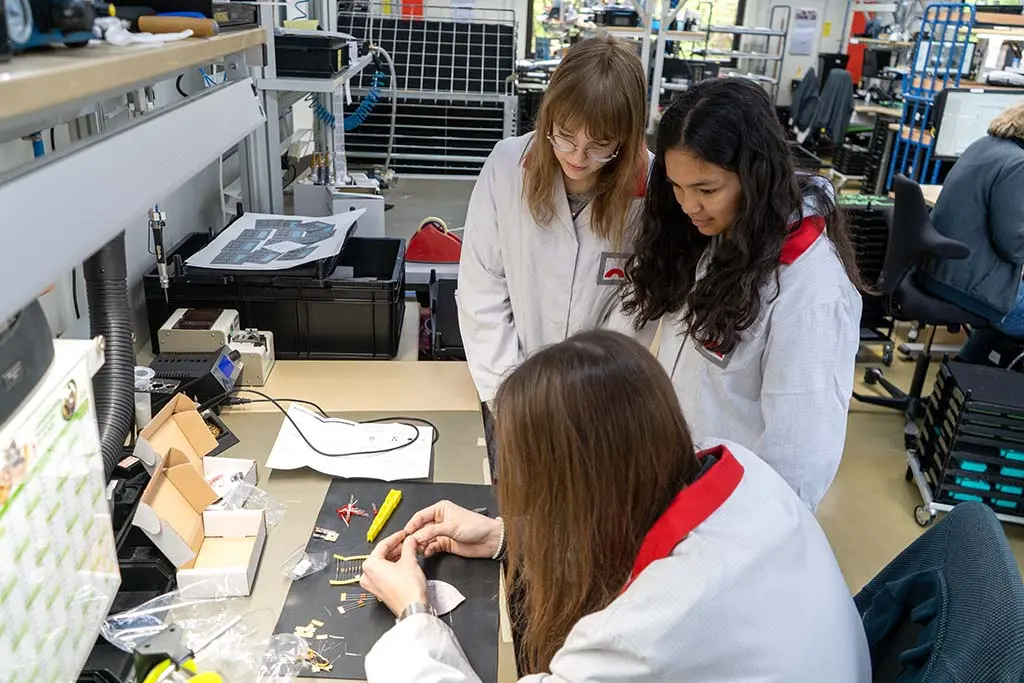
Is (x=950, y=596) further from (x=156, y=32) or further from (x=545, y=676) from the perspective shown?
(x=156, y=32)

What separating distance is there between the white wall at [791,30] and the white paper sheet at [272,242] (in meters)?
7.55

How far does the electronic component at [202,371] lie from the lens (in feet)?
4.84

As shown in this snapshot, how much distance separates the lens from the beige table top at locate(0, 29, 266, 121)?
452mm

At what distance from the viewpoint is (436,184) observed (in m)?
3.58

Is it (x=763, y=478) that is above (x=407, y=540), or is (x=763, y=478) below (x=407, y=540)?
above

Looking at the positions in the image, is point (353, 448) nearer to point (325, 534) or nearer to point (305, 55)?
point (325, 534)

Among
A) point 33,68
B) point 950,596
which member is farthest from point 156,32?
point 950,596

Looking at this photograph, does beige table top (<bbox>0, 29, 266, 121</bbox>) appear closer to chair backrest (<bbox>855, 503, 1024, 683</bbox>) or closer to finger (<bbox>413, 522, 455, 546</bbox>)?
finger (<bbox>413, 522, 455, 546</bbox>)

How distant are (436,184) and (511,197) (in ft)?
7.37

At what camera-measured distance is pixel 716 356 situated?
3.64ft

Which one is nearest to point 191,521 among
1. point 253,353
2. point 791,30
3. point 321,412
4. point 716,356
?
point 321,412

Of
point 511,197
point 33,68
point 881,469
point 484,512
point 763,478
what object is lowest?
point 881,469

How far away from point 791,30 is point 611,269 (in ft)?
26.6

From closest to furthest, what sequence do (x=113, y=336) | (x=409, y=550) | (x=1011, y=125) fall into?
(x=409, y=550), (x=113, y=336), (x=1011, y=125)
